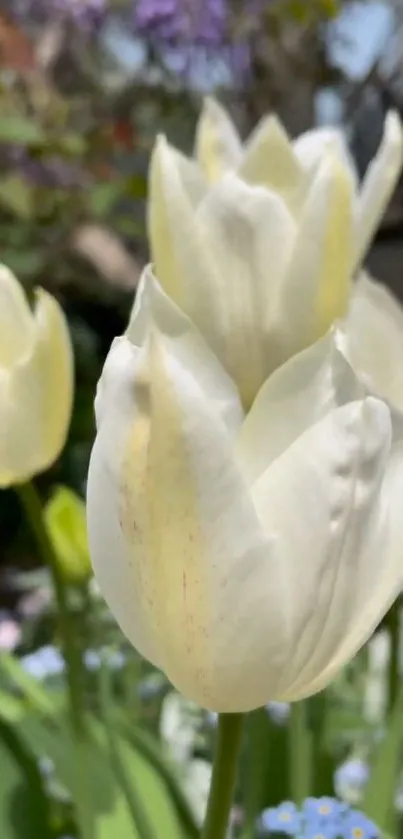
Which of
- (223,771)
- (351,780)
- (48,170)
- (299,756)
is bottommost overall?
(48,170)

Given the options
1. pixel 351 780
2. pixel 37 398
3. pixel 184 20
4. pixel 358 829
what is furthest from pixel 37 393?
pixel 184 20

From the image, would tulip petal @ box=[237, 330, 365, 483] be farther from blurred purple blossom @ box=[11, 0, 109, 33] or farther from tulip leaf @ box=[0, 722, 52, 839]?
blurred purple blossom @ box=[11, 0, 109, 33]

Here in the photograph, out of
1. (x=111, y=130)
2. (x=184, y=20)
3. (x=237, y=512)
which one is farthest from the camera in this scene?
(x=111, y=130)

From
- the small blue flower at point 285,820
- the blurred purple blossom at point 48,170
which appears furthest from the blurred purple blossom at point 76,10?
the small blue flower at point 285,820

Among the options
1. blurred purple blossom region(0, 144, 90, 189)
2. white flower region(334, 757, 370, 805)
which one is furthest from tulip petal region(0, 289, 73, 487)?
blurred purple blossom region(0, 144, 90, 189)

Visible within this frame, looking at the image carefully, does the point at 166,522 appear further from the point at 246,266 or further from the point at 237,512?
the point at 246,266

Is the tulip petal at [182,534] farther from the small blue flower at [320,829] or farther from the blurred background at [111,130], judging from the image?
the blurred background at [111,130]
